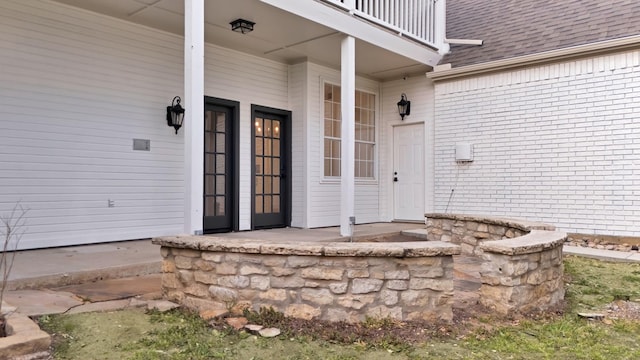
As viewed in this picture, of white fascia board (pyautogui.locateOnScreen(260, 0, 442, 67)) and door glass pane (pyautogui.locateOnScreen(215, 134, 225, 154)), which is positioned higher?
white fascia board (pyautogui.locateOnScreen(260, 0, 442, 67))

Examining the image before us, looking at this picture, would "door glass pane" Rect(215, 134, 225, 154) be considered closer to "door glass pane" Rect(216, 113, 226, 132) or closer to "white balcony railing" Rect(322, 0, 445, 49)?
"door glass pane" Rect(216, 113, 226, 132)

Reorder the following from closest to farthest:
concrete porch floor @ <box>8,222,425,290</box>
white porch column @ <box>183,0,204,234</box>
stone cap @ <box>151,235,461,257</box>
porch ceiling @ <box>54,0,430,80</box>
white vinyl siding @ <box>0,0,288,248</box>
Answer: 1. stone cap @ <box>151,235,461,257</box>
2. concrete porch floor @ <box>8,222,425,290</box>
3. white porch column @ <box>183,0,204,234</box>
4. white vinyl siding @ <box>0,0,288,248</box>
5. porch ceiling @ <box>54,0,430,80</box>

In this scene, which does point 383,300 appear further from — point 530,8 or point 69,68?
point 530,8

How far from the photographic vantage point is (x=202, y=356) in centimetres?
244

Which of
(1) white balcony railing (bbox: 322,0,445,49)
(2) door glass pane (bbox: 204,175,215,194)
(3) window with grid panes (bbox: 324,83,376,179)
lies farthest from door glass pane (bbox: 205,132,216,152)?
(1) white balcony railing (bbox: 322,0,445,49)

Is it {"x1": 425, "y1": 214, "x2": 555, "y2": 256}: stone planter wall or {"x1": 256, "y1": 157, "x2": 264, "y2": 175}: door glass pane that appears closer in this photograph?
{"x1": 425, "y1": 214, "x2": 555, "y2": 256}: stone planter wall

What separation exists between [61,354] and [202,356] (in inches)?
29.0

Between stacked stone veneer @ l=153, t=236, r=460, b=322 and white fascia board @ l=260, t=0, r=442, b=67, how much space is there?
3.21 meters

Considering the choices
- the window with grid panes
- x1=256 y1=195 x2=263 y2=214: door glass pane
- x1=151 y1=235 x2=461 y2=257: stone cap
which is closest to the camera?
x1=151 y1=235 x2=461 y2=257: stone cap

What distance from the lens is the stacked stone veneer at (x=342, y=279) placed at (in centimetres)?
292

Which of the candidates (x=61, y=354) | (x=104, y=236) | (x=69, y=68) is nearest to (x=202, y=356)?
(x=61, y=354)

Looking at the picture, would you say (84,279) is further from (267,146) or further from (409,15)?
(409,15)

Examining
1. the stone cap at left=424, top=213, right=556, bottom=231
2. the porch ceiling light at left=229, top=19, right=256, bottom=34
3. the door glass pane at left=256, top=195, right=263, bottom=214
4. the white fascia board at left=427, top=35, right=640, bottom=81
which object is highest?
the porch ceiling light at left=229, top=19, right=256, bottom=34

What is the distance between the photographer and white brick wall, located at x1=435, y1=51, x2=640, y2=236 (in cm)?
609
